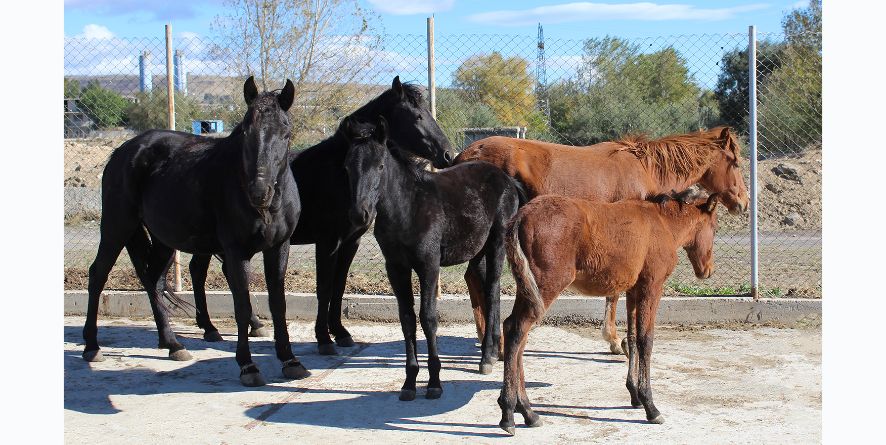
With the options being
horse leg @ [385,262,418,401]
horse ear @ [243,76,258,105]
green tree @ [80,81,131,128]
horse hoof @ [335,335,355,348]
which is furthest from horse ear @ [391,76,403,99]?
green tree @ [80,81,131,128]

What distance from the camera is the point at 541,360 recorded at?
7.15m

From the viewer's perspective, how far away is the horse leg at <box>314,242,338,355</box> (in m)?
7.13

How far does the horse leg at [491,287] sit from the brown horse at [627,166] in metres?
0.66

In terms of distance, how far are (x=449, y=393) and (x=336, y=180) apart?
83.8 inches

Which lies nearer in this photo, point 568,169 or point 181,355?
point 181,355

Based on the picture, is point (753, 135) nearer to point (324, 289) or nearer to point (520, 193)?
point (520, 193)

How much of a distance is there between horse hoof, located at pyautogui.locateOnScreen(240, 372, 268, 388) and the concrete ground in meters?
0.06

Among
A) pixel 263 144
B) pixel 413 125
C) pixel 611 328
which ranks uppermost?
pixel 413 125

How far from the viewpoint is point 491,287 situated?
658cm

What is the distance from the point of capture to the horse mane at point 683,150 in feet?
24.7

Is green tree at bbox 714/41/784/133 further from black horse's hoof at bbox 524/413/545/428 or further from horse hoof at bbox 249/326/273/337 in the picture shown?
black horse's hoof at bbox 524/413/545/428

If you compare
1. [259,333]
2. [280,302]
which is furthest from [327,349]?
[259,333]

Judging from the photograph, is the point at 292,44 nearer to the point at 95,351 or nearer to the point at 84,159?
the point at 95,351

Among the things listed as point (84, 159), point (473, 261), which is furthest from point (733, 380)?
point (84, 159)
